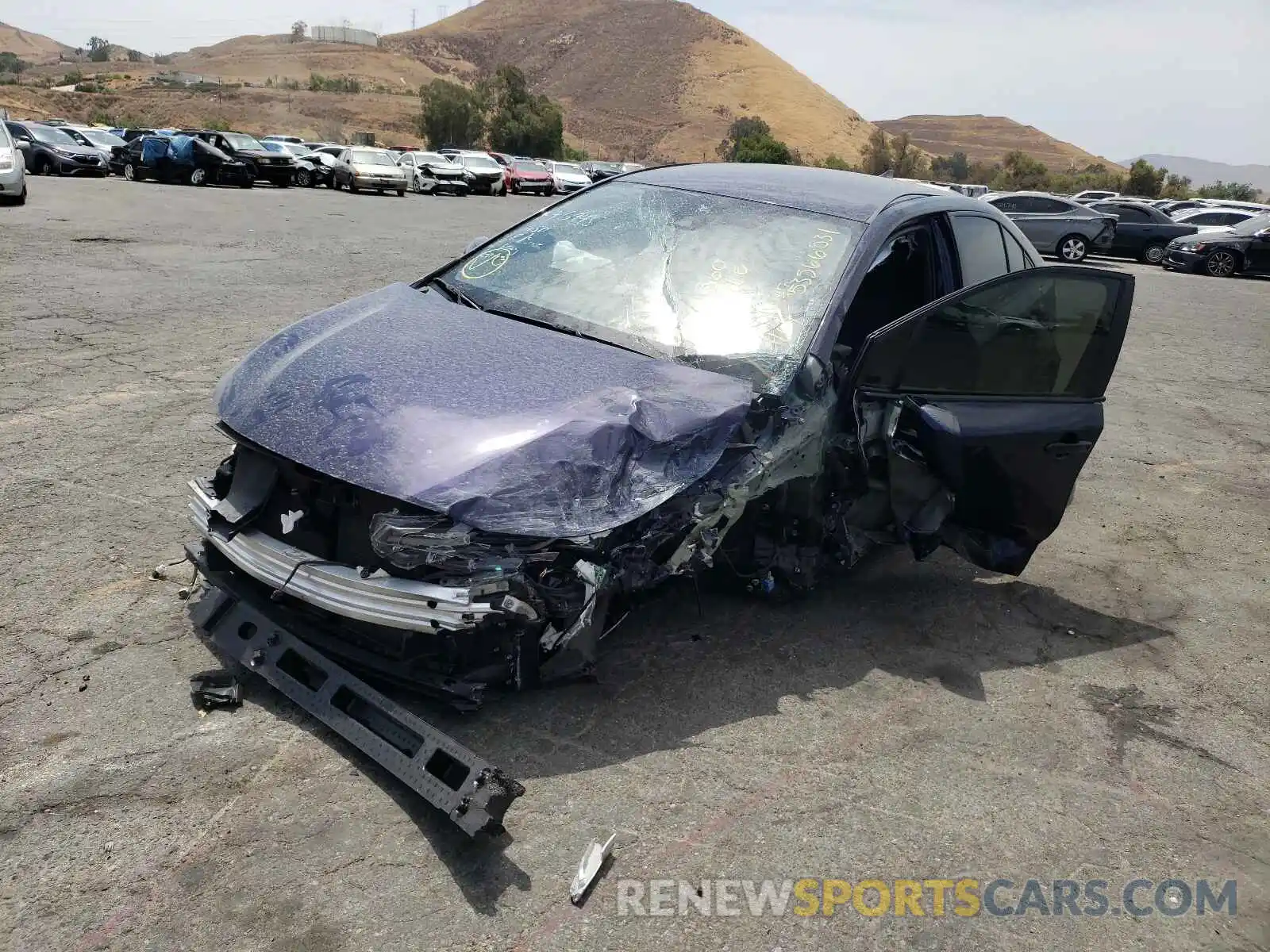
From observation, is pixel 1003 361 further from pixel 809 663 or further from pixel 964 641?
pixel 809 663

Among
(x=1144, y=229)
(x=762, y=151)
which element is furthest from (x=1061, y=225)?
(x=762, y=151)

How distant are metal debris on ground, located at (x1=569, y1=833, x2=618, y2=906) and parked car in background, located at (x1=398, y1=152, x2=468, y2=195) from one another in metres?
31.1

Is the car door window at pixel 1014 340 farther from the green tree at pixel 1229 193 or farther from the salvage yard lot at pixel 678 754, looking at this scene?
the green tree at pixel 1229 193

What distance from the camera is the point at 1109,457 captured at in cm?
677

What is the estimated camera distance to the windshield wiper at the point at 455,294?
3.98m

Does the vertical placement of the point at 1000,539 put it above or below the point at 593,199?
below

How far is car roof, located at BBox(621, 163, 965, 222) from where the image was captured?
416 centimetres

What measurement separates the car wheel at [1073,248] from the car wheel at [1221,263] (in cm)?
253

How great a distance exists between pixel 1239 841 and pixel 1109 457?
170 inches

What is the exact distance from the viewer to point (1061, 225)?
2252 cm

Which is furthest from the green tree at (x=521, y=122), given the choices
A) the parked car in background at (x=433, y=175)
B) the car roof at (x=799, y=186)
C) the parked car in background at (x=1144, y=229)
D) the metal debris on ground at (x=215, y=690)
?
the metal debris on ground at (x=215, y=690)

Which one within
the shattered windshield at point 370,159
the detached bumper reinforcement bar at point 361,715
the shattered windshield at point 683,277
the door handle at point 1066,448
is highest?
the shattered windshield at point 370,159

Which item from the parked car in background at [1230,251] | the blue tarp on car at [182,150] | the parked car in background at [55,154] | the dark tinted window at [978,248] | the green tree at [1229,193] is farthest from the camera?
the green tree at [1229,193]

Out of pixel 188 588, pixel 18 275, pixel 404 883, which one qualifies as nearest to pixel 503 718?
pixel 404 883
